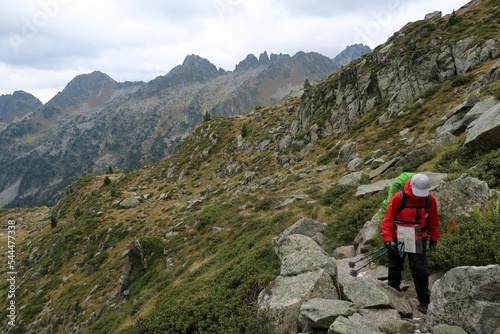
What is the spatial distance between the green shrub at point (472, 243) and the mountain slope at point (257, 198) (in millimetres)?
718

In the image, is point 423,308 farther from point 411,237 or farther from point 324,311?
point 324,311

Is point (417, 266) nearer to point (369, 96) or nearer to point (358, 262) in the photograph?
point (358, 262)

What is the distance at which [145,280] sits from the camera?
23.2 meters

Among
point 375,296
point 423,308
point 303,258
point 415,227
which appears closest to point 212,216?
point 303,258

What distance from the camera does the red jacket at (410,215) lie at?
7.35 m

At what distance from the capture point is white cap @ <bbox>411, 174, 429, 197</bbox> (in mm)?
6988

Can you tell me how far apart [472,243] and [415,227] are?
4.00ft

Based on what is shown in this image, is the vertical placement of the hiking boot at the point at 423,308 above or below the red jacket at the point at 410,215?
below

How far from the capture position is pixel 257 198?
29.0 metres

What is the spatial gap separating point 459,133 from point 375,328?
663 inches

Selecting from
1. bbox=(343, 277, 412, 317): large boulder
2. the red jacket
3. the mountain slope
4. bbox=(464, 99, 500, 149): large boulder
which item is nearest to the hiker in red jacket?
the red jacket

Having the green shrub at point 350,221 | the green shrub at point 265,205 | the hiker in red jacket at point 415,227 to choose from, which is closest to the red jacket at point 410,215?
the hiker in red jacket at point 415,227

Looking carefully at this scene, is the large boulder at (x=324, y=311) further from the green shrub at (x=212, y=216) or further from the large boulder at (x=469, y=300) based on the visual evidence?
the green shrub at (x=212, y=216)

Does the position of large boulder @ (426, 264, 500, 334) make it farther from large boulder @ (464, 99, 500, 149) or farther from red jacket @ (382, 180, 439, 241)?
large boulder @ (464, 99, 500, 149)
